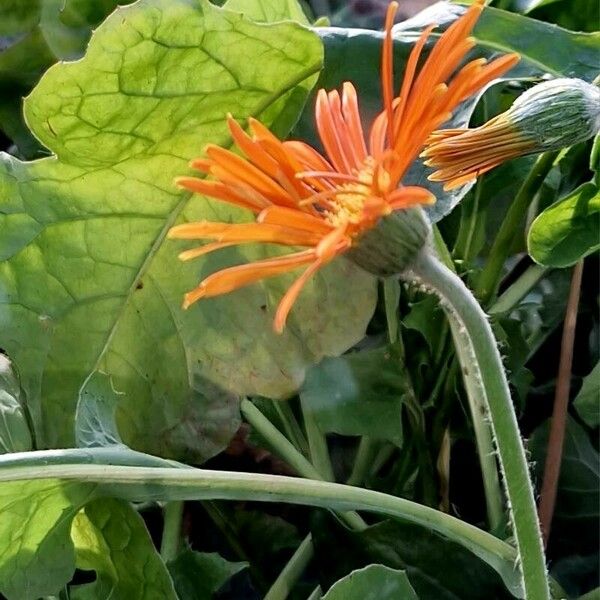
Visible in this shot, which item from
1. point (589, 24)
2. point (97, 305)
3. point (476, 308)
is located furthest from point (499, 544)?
point (589, 24)

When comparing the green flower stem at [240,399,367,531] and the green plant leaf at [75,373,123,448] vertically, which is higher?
the green plant leaf at [75,373,123,448]

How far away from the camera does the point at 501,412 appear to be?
1.09 feet

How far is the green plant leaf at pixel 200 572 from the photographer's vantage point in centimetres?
49

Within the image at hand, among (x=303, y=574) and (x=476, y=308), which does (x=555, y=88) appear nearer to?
(x=476, y=308)

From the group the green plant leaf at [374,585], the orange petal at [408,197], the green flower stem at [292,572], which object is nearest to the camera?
the orange petal at [408,197]

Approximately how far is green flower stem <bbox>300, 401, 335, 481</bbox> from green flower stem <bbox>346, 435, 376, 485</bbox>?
0.01 m

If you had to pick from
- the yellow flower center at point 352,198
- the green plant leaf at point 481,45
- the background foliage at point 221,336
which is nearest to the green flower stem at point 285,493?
the background foliage at point 221,336

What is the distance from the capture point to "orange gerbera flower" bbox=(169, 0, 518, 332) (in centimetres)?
31

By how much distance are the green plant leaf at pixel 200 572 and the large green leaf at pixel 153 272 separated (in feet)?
0.18

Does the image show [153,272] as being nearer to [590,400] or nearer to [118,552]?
[118,552]

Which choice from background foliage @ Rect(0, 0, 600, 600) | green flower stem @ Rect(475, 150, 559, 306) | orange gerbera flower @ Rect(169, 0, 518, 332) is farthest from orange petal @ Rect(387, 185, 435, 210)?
green flower stem @ Rect(475, 150, 559, 306)

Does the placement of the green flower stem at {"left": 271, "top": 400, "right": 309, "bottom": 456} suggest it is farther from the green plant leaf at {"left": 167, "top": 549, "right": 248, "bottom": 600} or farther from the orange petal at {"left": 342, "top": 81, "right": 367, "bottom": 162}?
the orange petal at {"left": 342, "top": 81, "right": 367, "bottom": 162}

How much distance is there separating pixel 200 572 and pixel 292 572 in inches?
2.1

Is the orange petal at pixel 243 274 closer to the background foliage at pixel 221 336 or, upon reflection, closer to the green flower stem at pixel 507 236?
the background foliage at pixel 221 336
